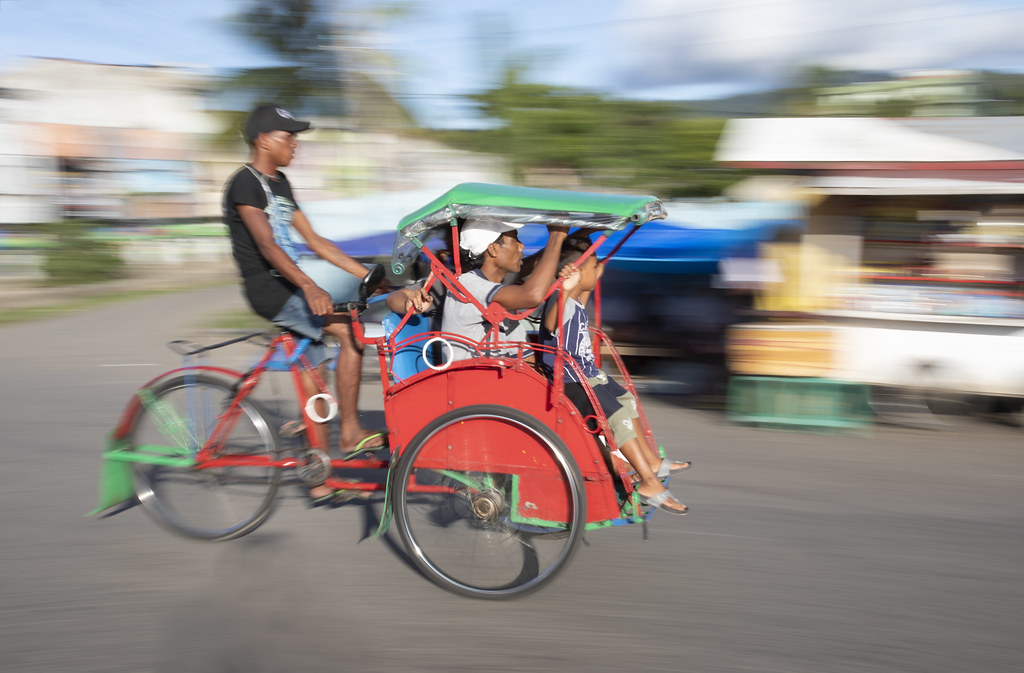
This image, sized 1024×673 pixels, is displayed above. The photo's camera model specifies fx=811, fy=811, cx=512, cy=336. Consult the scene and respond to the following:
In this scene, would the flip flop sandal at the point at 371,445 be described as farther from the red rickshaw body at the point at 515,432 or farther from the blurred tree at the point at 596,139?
the blurred tree at the point at 596,139

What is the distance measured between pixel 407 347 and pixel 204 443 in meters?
1.07

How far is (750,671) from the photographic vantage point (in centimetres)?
277

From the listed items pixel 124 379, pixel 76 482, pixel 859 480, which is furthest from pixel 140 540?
pixel 124 379

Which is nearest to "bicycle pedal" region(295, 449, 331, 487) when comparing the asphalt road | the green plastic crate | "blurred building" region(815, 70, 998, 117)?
the asphalt road

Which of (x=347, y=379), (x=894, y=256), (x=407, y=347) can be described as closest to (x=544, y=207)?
(x=407, y=347)

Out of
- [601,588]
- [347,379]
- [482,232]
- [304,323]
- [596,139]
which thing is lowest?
[601,588]

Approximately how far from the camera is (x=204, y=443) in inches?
150

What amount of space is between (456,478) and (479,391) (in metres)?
0.38

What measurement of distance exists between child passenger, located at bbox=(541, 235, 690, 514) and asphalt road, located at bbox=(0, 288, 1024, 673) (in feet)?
1.33

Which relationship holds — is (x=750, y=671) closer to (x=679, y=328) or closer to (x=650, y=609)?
(x=650, y=609)

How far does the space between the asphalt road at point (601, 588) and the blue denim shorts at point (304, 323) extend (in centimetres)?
88

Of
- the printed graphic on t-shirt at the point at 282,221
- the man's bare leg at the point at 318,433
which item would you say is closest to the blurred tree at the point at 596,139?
the printed graphic on t-shirt at the point at 282,221

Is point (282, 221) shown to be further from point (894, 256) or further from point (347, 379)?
point (894, 256)

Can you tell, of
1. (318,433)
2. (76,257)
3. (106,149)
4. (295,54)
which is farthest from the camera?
(106,149)
